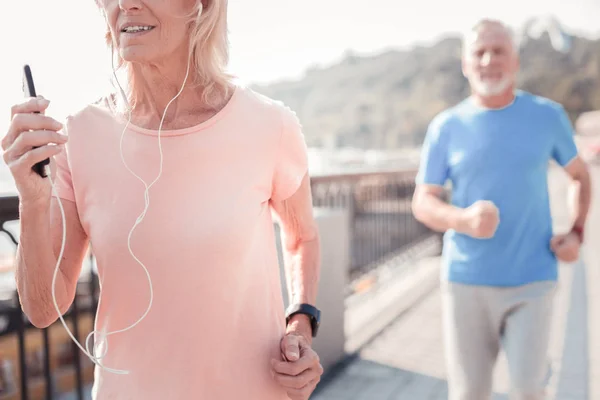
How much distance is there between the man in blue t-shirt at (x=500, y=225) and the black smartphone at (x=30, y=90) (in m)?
2.03

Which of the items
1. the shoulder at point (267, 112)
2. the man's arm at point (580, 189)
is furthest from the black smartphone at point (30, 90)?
the man's arm at point (580, 189)

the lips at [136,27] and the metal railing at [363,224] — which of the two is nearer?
the lips at [136,27]

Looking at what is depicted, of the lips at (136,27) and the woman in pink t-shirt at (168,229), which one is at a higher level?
the lips at (136,27)

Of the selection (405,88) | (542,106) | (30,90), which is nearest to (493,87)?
(542,106)

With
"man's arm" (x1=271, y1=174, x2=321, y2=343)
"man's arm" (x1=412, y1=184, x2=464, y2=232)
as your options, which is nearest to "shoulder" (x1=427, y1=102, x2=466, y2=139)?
"man's arm" (x1=412, y1=184, x2=464, y2=232)

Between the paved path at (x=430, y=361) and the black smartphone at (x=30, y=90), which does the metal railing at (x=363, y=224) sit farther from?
the black smartphone at (x=30, y=90)

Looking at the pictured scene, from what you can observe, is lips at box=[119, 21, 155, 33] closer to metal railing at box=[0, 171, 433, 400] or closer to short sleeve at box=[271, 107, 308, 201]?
short sleeve at box=[271, 107, 308, 201]

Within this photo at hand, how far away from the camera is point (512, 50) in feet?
10.3

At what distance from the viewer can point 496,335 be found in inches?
119

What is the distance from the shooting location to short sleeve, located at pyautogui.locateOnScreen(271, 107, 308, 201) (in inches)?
61.3

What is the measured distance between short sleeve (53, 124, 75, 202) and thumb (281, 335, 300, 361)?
1.90 ft

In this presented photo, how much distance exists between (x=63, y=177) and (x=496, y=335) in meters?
2.26

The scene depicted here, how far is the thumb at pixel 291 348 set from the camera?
57.4 inches

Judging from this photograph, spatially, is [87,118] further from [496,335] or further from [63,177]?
[496,335]
